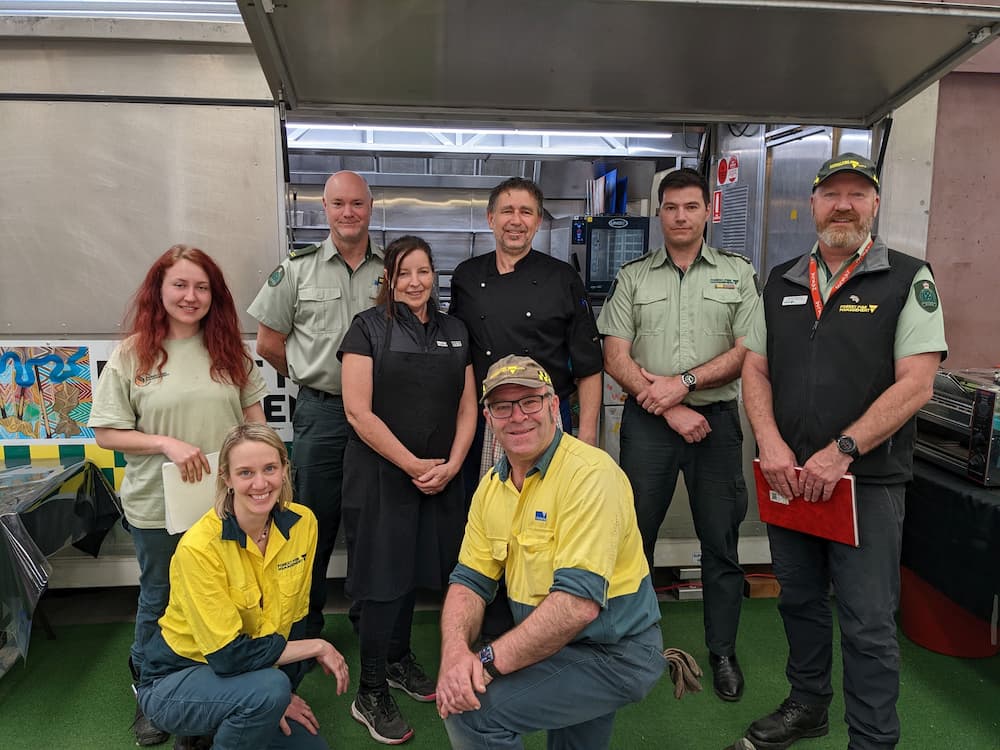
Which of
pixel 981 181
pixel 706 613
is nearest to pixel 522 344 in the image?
pixel 706 613

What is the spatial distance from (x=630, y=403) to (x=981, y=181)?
226 cm

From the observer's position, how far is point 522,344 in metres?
2.45

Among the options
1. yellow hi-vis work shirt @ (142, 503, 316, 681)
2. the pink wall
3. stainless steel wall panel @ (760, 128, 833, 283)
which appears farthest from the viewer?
stainless steel wall panel @ (760, 128, 833, 283)

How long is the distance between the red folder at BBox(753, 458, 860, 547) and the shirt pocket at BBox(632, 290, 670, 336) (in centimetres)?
64

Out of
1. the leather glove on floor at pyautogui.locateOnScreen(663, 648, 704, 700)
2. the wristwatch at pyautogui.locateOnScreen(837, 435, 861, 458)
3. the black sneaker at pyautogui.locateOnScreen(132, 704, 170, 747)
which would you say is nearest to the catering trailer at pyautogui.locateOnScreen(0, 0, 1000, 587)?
the black sneaker at pyautogui.locateOnScreen(132, 704, 170, 747)

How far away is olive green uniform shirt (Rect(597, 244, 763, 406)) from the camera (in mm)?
2592

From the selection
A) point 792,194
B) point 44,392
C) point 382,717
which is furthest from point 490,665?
point 792,194

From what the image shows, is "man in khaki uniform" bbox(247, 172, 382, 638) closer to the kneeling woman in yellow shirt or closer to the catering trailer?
the catering trailer

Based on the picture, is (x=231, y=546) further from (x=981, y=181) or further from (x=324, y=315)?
(x=981, y=181)

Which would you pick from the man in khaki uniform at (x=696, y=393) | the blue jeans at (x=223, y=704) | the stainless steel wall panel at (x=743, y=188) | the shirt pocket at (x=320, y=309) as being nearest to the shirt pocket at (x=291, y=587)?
the blue jeans at (x=223, y=704)

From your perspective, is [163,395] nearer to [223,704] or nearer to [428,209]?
[223,704]

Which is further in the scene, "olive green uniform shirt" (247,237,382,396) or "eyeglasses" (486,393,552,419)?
"olive green uniform shirt" (247,237,382,396)

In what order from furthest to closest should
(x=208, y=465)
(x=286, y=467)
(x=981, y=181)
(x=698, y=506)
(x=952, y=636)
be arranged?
1. (x=981, y=181)
2. (x=952, y=636)
3. (x=698, y=506)
4. (x=208, y=465)
5. (x=286, y=467)

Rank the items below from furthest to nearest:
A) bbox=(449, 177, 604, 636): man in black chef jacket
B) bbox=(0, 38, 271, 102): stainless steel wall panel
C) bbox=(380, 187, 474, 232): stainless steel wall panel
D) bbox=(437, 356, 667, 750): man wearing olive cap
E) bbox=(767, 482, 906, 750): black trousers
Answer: bbox=(380, 187, 474, 232): stainless steel wall panel < bbox=(0, 38, 271, 102): stainless steel wall panel < bbox=(449, 177, 604, 636): man in black chef jacket < bbox=(767, 482, 906, 750): black trousers < bbox=(437, 356, 667, 750): man wearing olive cap
